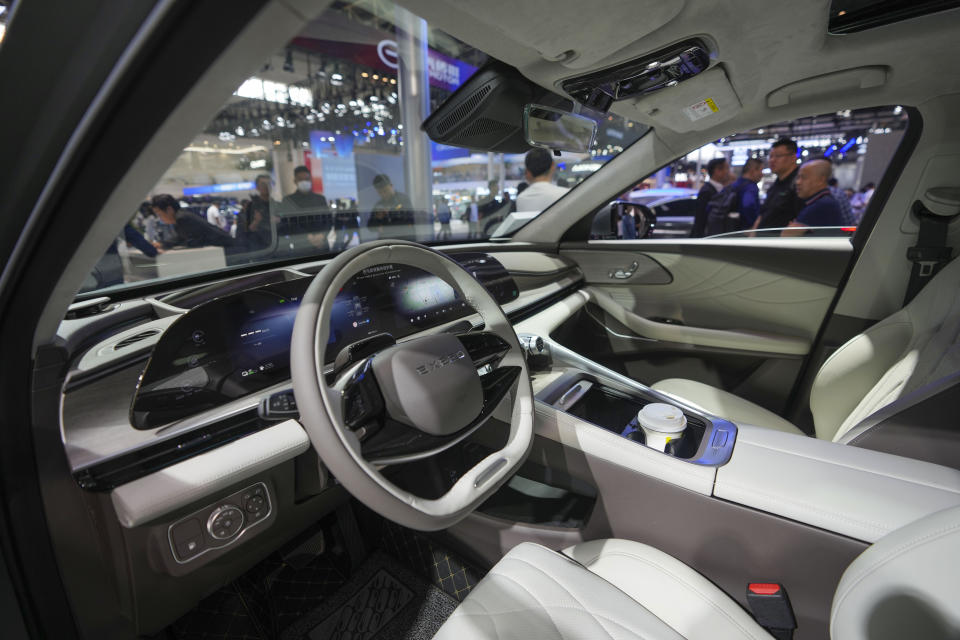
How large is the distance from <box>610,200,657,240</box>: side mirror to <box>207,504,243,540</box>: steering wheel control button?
2174 millimetres

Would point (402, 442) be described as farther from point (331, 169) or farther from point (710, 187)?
point (710, 187)

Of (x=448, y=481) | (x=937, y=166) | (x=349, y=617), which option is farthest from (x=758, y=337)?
(x=349, y=617)

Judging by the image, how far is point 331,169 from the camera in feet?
10.7

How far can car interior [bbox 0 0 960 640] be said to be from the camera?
18.9 inches

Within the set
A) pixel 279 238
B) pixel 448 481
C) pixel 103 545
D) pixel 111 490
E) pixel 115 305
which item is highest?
pixel 279 238

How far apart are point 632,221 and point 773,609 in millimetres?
2056

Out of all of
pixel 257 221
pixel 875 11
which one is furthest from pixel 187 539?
pixel 875 11

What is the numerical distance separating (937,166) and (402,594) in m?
2.42

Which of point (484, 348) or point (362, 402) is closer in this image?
point (362, 402)

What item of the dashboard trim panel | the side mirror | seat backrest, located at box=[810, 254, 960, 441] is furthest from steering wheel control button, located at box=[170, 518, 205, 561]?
the side mirror

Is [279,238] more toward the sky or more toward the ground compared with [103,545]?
more toward the sky

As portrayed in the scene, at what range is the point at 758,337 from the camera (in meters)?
2.12

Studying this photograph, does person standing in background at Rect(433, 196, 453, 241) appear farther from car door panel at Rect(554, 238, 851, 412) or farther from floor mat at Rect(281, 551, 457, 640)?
floor mat at Rect(281, 551, 457, 640)

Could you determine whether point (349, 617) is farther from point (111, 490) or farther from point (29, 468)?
point (29, 468)
